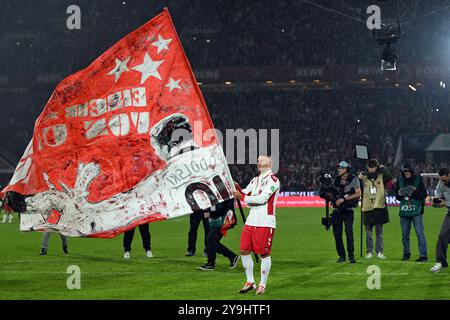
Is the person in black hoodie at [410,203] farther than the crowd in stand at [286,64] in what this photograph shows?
No

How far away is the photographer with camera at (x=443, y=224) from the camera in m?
14.1

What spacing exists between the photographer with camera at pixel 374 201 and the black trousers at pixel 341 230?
125 cm

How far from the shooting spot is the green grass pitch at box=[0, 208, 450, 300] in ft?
39.1

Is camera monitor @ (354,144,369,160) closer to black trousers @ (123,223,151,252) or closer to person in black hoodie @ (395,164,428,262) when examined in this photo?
person in black hoodie @ (395,164,428,262)

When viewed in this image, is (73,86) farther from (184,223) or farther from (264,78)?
(264,78)

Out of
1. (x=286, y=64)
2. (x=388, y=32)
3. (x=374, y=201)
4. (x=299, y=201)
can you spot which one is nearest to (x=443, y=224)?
(x=374, y=201)

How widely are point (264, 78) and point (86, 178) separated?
4457cm

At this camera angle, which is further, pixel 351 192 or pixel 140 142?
pixel 351 192

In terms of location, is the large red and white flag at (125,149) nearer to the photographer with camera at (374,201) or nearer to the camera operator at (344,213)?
the camera operator at (344,213)

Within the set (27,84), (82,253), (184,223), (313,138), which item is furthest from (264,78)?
(82,253)

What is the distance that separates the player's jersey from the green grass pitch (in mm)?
1080

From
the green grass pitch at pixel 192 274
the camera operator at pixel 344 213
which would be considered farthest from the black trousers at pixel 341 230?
the green grass pitch at pixel 192 274
